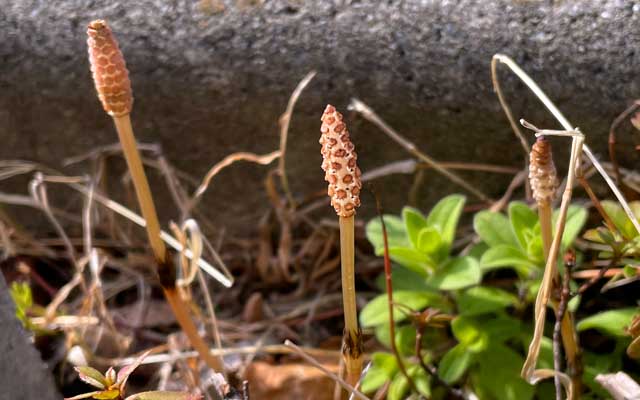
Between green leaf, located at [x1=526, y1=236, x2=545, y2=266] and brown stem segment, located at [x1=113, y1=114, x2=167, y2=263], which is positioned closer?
brown stem segment, located at [x1=113, y1=114, x2=167, y2=263]

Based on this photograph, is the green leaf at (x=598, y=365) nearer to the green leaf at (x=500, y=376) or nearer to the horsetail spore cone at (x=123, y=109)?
the green leaf at (x=500, y=376)

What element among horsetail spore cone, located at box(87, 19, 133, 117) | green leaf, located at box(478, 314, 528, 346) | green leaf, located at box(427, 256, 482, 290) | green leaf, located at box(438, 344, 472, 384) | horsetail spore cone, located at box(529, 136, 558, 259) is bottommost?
green leaf, located at box(438, 344, 472, 384)

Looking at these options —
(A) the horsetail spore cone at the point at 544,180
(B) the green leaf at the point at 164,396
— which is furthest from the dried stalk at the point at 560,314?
(B) the green leaf at the point at 164,396

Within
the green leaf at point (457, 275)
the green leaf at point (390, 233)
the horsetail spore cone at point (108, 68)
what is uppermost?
the horsetail spore cone at point (108, 68)

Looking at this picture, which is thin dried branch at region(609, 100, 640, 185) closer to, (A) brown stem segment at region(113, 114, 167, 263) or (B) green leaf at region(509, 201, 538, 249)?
(B) green leaf at region(509, 201, 538, 249)

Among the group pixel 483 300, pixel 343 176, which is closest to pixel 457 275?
Answer: pixel 483 300

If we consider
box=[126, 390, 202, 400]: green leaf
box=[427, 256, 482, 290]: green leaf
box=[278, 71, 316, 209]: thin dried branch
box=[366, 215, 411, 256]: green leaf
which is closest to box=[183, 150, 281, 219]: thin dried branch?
box=[278, 71, 316, 209]: thin dried branch
